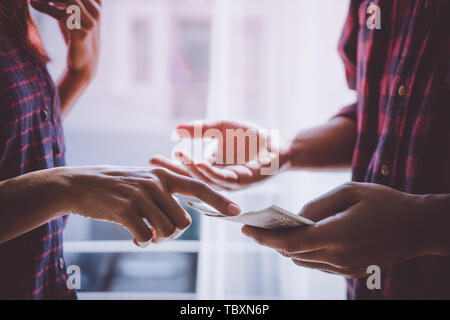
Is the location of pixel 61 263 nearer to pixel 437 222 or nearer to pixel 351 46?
pixel 437 222

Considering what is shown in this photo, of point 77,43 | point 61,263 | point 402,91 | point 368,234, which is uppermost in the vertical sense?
point 77,43

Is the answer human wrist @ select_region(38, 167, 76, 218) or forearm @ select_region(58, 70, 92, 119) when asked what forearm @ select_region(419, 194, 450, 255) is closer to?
human wrist @ select_region(38, 167, 76, 218)

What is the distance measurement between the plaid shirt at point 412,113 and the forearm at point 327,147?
6.8 inches

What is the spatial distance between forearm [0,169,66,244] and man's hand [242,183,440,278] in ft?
1.06

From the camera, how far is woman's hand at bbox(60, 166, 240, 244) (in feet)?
1.74

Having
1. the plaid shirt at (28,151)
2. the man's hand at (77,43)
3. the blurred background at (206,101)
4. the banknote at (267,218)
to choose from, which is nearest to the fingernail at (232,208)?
the banknote at (267,218)

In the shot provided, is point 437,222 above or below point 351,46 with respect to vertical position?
below

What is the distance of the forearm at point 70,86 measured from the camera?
874 millimetres

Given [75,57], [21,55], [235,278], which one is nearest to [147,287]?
[235,278]

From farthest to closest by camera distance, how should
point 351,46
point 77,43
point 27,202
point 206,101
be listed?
1. point 206,101
2. point 351,46
3. point 77,43
4. point 27,202

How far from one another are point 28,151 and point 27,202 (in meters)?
0.16

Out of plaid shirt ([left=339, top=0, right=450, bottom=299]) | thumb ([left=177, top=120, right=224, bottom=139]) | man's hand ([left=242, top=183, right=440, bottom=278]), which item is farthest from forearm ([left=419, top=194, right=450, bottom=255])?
thumb ([left=177, top=120, right=224, bottom=139])

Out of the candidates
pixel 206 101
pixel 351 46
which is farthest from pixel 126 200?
pixel 206 101

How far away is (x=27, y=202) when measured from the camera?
518mm
